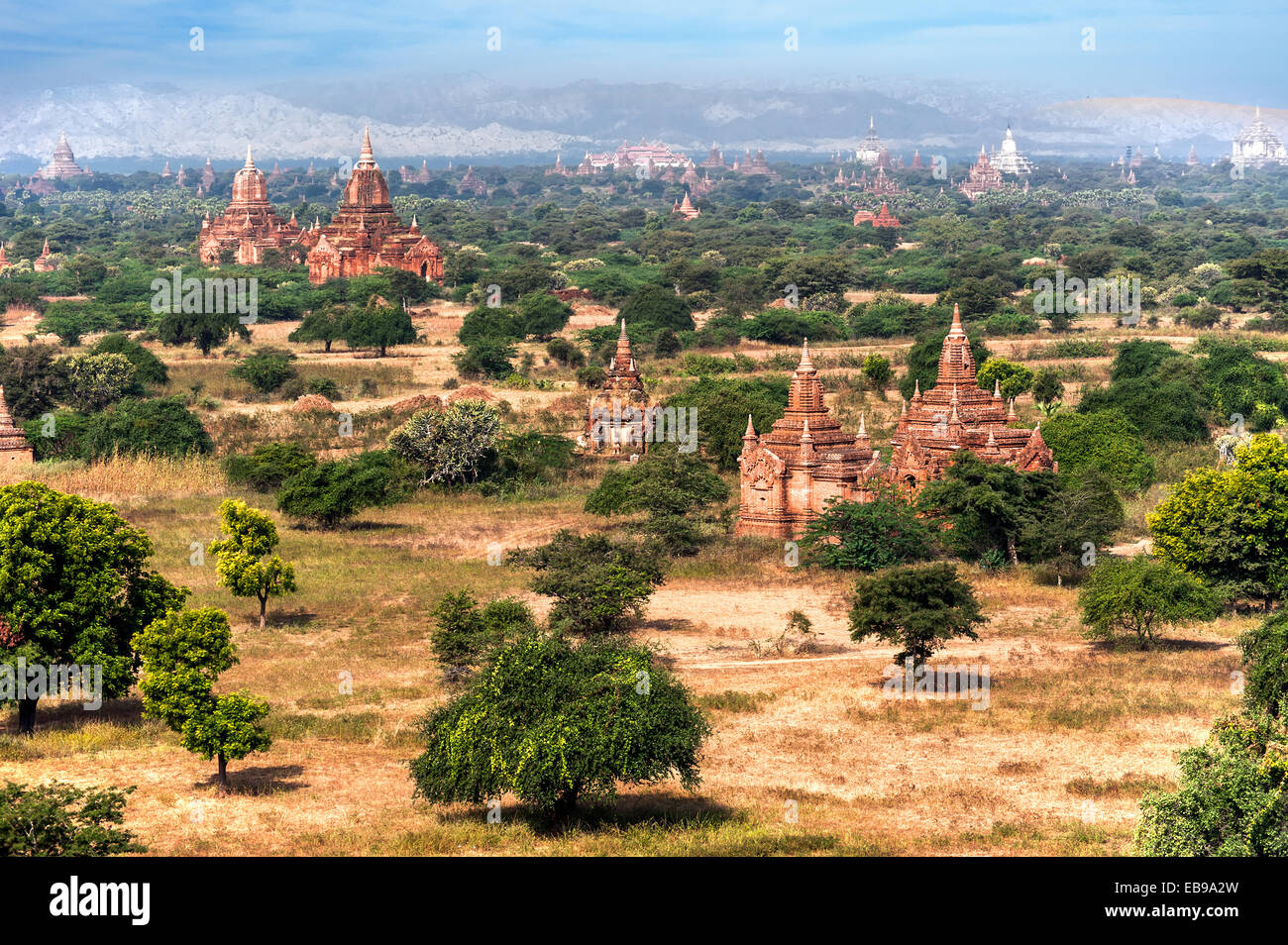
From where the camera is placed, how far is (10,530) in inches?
1094

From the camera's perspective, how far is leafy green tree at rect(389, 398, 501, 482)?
184 feet

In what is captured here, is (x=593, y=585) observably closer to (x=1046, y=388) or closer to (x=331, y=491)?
(x=331, y=491)

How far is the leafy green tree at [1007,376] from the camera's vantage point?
224 feet

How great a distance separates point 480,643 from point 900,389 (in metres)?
46.0

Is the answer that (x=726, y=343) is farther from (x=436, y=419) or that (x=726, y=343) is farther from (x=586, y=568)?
(x=586, y=568)

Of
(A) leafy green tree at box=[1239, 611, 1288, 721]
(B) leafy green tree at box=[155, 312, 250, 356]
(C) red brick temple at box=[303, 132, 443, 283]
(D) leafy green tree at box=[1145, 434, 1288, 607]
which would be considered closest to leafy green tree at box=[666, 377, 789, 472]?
(D) leafy green tree at box=[1145, 434, 1288, 607]

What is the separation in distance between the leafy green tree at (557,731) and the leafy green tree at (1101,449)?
28593 mm

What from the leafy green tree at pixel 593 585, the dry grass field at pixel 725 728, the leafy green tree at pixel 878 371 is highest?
the leafy green tree at pixel 878 371

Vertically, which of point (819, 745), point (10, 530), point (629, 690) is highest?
point (10, 530)

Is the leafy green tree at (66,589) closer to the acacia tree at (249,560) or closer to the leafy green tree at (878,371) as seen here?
the acacia tree at (249,560)

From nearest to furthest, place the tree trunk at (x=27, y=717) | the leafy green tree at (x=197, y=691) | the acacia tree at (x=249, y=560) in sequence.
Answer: the leafy green tree at (x=197, y=691), the tree trunk at (x=27, y=717), the acacia tree at (x=249, y=560)

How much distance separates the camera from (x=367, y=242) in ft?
403

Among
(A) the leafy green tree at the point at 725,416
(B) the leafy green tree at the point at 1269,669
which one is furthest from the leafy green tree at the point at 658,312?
(B) the leafy green tree at the point at 1269,669

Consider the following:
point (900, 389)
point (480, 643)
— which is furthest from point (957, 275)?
point (480, 643)
